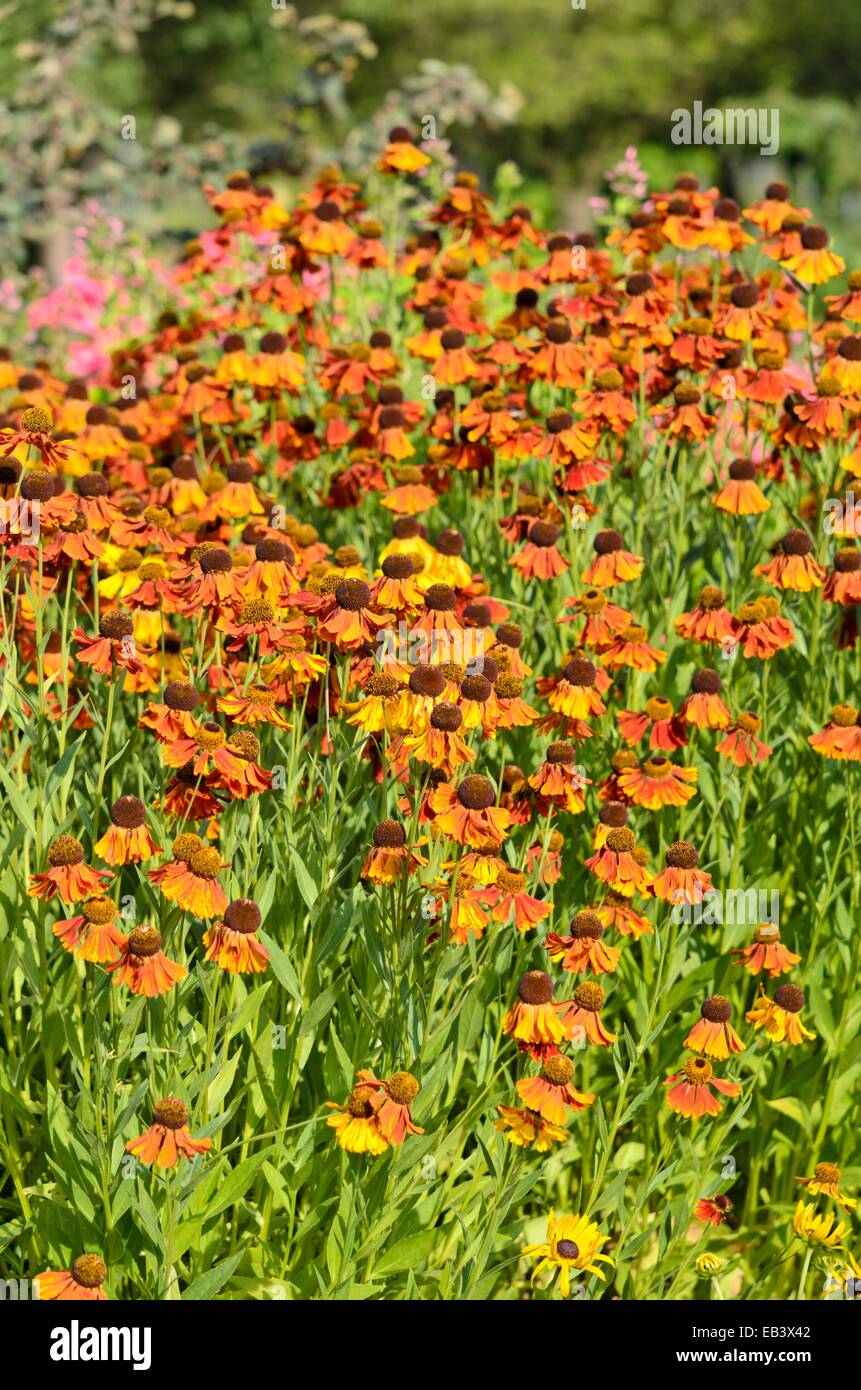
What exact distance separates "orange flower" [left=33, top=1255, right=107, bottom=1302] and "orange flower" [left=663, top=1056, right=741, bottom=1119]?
98cm

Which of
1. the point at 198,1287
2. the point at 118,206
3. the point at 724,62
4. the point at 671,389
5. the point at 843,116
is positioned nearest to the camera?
the point at 198,1287

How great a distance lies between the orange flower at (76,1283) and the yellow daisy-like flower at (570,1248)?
0.67 m

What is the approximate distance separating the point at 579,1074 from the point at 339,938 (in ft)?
2.71

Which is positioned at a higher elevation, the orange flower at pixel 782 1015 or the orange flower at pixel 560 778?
the orange flower at pixel 560 778

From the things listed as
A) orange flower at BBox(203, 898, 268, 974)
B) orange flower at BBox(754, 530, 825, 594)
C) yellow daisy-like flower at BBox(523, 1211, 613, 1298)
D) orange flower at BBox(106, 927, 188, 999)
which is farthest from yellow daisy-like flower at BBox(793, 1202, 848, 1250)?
orange flower at BBox(754, 530, 825, 594)

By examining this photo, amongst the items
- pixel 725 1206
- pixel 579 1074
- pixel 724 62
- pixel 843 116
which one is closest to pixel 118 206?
pixel 579 1074

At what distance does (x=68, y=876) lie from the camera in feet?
8.45

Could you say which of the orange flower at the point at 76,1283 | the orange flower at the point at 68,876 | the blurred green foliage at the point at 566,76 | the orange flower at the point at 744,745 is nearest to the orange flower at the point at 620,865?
the orange flower at the point at 744,745

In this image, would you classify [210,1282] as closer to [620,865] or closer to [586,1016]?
[586,1016]

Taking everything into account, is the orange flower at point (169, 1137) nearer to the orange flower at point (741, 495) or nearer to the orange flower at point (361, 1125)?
the orange flower at point (361, 1125)

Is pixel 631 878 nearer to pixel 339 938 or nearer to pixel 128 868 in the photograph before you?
pixel 339 938

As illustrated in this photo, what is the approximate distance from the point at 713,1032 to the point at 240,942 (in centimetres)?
83

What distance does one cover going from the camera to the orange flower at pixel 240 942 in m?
2.50

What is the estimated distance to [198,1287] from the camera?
2.55m
